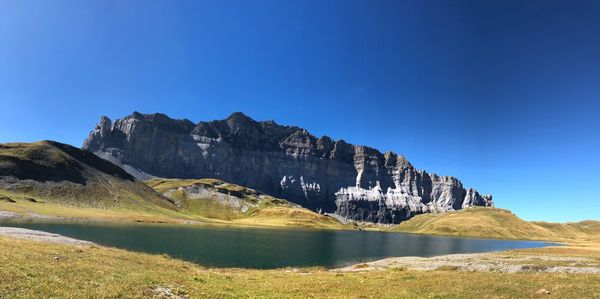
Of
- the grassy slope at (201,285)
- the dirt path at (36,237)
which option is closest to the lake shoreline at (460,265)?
the dirt path at (36,237)

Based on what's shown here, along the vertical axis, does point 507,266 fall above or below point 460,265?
above

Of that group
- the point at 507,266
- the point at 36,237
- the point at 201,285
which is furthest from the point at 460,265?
the point at 36,237

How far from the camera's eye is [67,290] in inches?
881

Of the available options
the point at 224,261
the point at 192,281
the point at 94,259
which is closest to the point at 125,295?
the point at 192,281

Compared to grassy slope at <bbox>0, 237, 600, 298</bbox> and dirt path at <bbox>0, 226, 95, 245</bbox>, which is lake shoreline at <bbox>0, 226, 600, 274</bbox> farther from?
grassy slope at <bbox>0, 237, 600, 298</bbox>

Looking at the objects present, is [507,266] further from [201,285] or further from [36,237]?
[36,237]

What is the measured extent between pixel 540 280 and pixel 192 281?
35887 mm

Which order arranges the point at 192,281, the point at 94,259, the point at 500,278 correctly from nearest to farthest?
the point at 192,281 < the point at 94,259 < the point at 500,278

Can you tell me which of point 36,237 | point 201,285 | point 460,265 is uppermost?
point 201,285

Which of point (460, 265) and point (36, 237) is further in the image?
point (460, 265)

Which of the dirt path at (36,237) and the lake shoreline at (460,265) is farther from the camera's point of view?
the dirt path at (36,237)

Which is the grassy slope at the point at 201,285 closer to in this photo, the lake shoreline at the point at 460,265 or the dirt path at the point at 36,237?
the lake shoreline at the point at 460,265

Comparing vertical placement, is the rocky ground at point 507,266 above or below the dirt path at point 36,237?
above

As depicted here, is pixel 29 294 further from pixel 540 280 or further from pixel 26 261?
pixel 540 280
